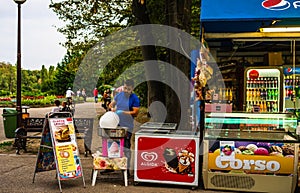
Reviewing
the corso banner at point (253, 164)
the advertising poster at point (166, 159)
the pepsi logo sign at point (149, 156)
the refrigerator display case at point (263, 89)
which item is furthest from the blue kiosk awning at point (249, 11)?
the refrigerator display case at point (263, 89)

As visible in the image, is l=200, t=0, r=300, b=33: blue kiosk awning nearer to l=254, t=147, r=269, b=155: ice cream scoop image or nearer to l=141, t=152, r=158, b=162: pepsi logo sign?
l=254, t=147, r=269, b=155: ice cream scoop image

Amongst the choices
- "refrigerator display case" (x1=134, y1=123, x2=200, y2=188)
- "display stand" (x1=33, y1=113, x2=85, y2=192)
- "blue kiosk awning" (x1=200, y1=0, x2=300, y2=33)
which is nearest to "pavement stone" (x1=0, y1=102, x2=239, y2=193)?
"refrigerator display case" (x1=134, y1=123, x2=200, y2=188)

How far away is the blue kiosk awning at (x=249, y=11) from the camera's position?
6.43 meters

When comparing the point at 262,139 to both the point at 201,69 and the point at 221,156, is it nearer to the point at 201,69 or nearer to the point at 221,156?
the point at 221,156

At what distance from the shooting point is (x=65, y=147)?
22.1 feet

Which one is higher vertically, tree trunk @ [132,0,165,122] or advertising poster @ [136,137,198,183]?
tree trunk @ [132,0,165,122]

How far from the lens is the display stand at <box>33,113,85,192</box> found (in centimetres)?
664

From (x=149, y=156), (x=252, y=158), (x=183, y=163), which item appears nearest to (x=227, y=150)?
(x=252, y=158)

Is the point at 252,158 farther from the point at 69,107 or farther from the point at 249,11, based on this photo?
the point at 69,107

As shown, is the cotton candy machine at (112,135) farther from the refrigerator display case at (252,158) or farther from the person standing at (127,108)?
the refrigerator display case at (252,158)

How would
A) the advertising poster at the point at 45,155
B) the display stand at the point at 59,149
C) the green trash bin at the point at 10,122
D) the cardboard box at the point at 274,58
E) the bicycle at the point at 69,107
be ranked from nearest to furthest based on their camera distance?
the display stand at the point at 59,149 → the advertising poster at the point at 45,155 → the cardboard box at the point at 274,58 → the green trash bin at the point at 10,122 → the bicycle at the point at 69,107

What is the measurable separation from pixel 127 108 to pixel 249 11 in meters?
2.74

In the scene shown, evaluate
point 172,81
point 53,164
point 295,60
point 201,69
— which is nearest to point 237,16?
point 201,69

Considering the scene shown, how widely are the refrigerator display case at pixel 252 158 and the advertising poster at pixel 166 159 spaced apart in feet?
0.81
